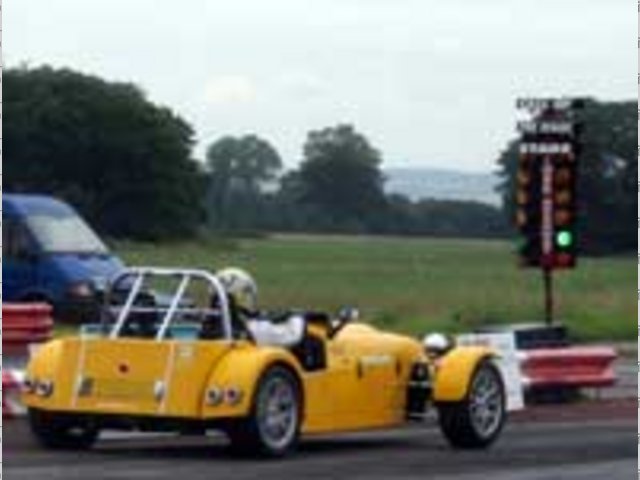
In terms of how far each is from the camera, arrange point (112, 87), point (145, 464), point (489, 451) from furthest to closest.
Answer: point (112, 87)
point (489, 451)
point (145, 464)

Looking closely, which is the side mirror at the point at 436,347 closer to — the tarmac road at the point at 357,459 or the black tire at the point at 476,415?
the black tire at the point at 476,415

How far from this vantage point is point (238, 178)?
159 meters

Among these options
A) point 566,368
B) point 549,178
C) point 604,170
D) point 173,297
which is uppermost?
point 604,170

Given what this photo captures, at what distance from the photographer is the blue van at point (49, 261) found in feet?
111

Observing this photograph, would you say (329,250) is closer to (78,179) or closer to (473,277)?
(78,179)

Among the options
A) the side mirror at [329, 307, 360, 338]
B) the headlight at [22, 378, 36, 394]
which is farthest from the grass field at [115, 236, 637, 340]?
the headlight at [22, 378, 36, 394]

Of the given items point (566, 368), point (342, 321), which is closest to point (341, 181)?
point (566, 368)

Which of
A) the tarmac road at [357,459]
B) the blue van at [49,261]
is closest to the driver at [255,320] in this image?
the tarmac road at [357,459]

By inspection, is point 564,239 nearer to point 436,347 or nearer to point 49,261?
point 49,261

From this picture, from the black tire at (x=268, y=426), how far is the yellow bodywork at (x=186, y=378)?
7 cm

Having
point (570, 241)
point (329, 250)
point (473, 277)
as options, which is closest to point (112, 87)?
point (329, 250)

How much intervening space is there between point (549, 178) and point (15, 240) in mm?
A: 9876

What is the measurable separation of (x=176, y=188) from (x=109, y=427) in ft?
304

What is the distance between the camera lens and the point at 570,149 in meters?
28.8
